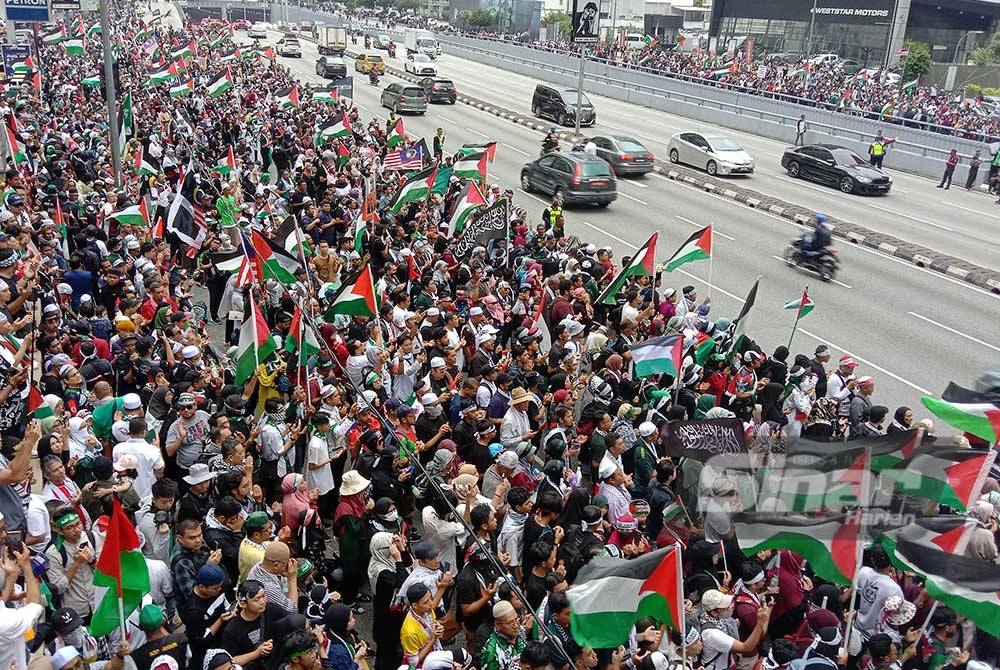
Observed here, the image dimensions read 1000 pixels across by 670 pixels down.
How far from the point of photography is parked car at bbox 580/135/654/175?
2889 centimetres

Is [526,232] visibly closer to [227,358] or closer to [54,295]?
[227,358]

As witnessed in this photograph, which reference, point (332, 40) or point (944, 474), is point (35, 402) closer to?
point (944, 474)

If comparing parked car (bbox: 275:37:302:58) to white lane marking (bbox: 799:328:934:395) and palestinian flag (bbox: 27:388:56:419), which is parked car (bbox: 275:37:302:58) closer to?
white lane marking (bbox: 799:328:934:395)

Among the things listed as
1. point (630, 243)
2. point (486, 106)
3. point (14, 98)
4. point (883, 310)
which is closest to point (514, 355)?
point (883, 310)

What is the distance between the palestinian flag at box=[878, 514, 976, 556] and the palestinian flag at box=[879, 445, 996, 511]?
60 centimetres

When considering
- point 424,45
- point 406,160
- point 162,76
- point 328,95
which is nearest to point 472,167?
point 406,160

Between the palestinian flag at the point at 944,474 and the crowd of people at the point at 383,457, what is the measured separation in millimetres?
286

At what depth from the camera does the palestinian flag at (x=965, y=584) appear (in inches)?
227

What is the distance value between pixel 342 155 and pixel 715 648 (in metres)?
17.9

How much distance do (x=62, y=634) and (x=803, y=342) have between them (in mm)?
13179

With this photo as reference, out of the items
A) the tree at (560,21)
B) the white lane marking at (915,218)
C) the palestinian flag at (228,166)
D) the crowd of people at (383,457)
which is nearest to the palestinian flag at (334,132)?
the palestinian flag at (228,166)

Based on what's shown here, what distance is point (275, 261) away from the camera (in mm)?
11492

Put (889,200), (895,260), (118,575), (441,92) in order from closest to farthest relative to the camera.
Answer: (118,575) → (895,260) → (889,200) → (441,92)

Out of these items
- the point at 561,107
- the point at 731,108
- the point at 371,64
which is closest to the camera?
the point at 561,107
